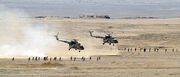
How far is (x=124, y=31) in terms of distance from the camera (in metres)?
96.1

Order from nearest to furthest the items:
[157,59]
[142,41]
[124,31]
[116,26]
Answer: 1. [157,59]
2. [142,41]
3. [124,31]
4. [116,26]

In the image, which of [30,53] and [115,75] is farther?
[30,53]

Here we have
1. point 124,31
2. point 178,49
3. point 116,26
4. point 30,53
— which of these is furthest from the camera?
point 116,26

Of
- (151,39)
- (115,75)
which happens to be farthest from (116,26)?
(115,75)

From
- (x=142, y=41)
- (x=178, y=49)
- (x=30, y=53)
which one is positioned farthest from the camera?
(x=142, y=41)

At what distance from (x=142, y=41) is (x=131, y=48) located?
390 inches

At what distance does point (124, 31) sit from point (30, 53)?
35.9 m

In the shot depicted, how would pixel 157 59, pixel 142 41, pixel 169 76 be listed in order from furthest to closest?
pixel 142 41 < pixel 157 59 < pixel 169 76

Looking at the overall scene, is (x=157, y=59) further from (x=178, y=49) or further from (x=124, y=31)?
(x=124, y=31)

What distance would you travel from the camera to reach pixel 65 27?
334 feet

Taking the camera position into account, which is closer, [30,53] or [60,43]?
[30,53]

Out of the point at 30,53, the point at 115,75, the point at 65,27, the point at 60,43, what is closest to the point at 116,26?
the point at 65,27

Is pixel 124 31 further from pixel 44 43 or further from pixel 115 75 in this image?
pixel 115 75

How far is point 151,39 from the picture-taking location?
8238 centimetres
